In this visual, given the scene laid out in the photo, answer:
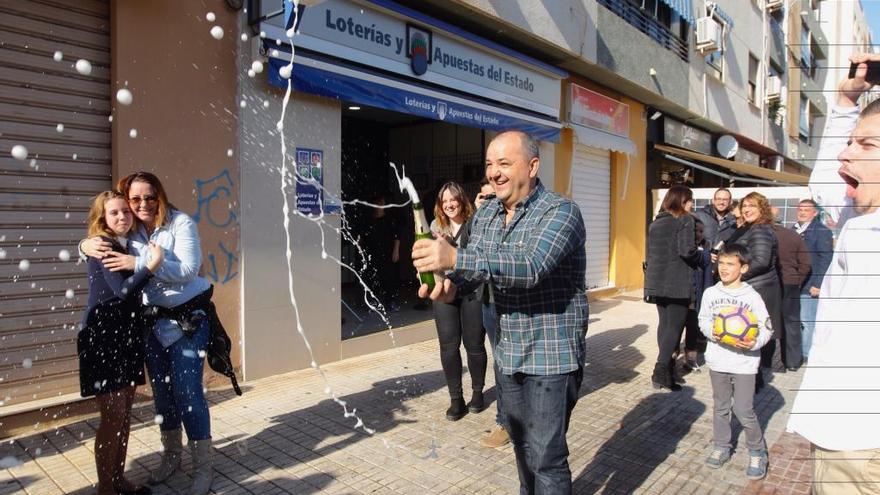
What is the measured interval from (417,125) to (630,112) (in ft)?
16.8

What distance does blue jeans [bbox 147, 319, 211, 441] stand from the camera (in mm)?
3260

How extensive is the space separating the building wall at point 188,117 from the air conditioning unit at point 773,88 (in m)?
20.0

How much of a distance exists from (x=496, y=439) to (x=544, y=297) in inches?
76.9

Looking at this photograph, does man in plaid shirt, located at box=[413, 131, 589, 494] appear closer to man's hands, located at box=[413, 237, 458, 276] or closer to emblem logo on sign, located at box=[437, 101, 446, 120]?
man's hands, located at box=[413, 237, 458, 276]

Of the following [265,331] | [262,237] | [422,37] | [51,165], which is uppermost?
[422,37]

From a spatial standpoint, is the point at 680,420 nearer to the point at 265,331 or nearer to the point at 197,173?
the point at 265,331

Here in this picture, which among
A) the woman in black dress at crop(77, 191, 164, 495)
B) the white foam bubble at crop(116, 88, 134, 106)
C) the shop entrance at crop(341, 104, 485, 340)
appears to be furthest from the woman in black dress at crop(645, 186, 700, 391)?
the white foam bubble at crop(116, 88, 134, 106)

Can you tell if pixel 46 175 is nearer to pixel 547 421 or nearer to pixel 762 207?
pixel 547 421

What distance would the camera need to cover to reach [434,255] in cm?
207

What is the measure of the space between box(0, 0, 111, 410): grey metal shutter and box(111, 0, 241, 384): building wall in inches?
7.2

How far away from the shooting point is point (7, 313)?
4074 mm

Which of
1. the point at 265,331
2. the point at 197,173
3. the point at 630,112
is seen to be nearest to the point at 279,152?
the point at 197,173

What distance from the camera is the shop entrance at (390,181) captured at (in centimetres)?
934

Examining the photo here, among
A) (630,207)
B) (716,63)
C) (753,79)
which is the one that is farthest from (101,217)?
(753,79)
